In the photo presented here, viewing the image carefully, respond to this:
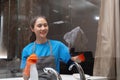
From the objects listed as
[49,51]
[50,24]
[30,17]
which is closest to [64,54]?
[49,51]

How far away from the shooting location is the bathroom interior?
48.2 inches

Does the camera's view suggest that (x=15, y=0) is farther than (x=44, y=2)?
No

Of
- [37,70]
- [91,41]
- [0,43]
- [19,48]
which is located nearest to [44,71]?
[37,70]

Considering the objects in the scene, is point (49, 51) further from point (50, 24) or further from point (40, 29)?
point (50, 24)

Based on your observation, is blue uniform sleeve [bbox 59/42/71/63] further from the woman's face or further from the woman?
the woman's face

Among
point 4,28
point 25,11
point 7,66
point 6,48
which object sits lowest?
point 7,66

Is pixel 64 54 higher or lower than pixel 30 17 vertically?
lower

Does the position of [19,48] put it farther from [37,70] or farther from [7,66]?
[37,70]

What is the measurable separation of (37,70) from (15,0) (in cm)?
54

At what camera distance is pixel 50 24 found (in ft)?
3.94

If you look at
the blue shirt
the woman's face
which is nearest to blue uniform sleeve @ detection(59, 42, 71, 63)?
the blue shirt

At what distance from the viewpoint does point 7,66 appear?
4.14 ft

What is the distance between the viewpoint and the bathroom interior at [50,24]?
1224 millimetres

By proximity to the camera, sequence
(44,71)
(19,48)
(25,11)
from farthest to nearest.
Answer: (25,11)
(19,48)
(44,71)
